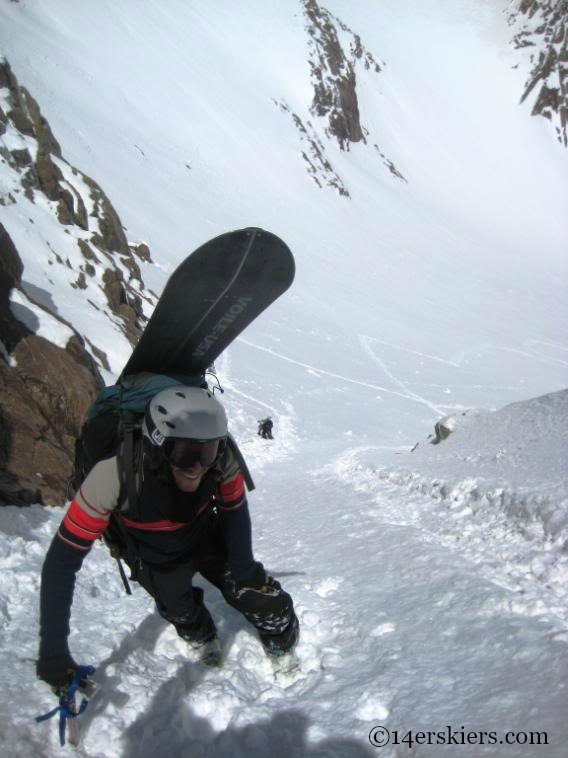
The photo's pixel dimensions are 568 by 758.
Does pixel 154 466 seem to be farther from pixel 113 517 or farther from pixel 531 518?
pixel 531 518

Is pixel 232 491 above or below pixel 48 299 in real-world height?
above

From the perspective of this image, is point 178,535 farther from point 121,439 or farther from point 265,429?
point 265,429

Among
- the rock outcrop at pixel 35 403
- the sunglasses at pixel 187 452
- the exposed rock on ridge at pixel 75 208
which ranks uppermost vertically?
the sunglasses at pixel 187 452

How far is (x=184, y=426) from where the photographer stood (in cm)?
259

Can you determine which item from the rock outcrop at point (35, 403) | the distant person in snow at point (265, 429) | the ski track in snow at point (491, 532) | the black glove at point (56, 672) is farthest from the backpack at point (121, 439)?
the distant person in snow at point (265, 429)

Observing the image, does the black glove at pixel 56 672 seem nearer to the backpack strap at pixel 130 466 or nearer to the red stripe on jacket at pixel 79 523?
the red stripe on jacket at pixel 79 523

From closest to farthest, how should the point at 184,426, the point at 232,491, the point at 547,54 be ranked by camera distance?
the point at 184,426 < the point at 232,491 < the point at 547,54

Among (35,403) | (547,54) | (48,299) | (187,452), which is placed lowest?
(48,299)

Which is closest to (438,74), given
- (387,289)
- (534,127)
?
(534,127)

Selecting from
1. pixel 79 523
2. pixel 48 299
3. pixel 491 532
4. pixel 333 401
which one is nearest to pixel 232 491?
pixel 79 523

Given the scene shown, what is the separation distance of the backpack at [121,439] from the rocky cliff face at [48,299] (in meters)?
2.58

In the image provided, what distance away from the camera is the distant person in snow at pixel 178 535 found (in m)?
2.59

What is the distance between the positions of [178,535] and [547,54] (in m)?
131

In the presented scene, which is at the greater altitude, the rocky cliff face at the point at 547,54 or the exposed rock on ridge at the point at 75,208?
the rocky cliff face at the point at 547,54
